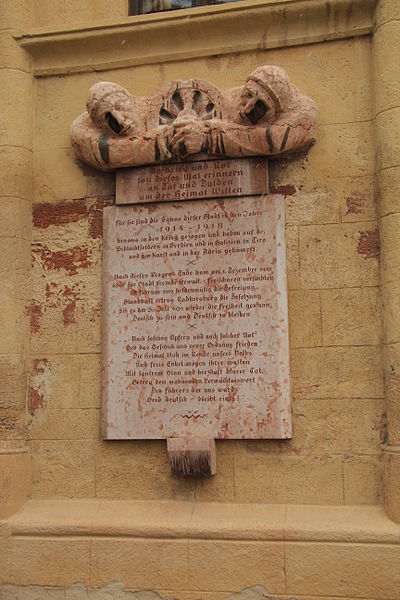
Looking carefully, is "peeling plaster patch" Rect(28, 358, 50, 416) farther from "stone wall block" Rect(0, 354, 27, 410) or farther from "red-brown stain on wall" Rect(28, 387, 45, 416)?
"stone wall block" Rect(0, 354, 27, 410)

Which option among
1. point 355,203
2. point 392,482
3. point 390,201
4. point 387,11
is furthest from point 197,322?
point 387,11

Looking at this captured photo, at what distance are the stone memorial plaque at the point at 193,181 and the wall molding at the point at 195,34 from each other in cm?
86

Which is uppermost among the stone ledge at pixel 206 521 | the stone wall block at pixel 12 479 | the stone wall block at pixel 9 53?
the stone wall block at pixel 9 53

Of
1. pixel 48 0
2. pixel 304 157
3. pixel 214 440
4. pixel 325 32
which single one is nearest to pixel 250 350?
pixel 214 440

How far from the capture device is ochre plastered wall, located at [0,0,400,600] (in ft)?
14.5

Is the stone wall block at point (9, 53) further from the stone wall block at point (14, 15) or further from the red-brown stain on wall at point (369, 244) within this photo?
the red-brown stain on wall at point (369, 244)

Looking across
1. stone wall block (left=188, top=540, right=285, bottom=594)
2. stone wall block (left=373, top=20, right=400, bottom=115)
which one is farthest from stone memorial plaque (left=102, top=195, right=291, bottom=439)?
stone wall block (left=373, top=20, right=400, bottom=115)

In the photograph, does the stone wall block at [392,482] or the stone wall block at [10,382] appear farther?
the stone wall block at [10,382]

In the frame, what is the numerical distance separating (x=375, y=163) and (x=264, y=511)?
95.3 inches

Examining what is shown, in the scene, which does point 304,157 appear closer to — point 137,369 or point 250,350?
point 250,350

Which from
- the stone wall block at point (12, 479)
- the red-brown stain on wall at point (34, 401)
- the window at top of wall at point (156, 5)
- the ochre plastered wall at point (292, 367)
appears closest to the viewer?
the ochre plastered wall at point (292, 367)

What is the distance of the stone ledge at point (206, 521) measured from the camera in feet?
14.1

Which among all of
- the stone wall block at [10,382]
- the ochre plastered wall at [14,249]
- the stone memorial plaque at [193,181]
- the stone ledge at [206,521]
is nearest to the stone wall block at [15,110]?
the ochre plastered wall at [14,249]

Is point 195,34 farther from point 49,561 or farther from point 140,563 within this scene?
point 49,561
